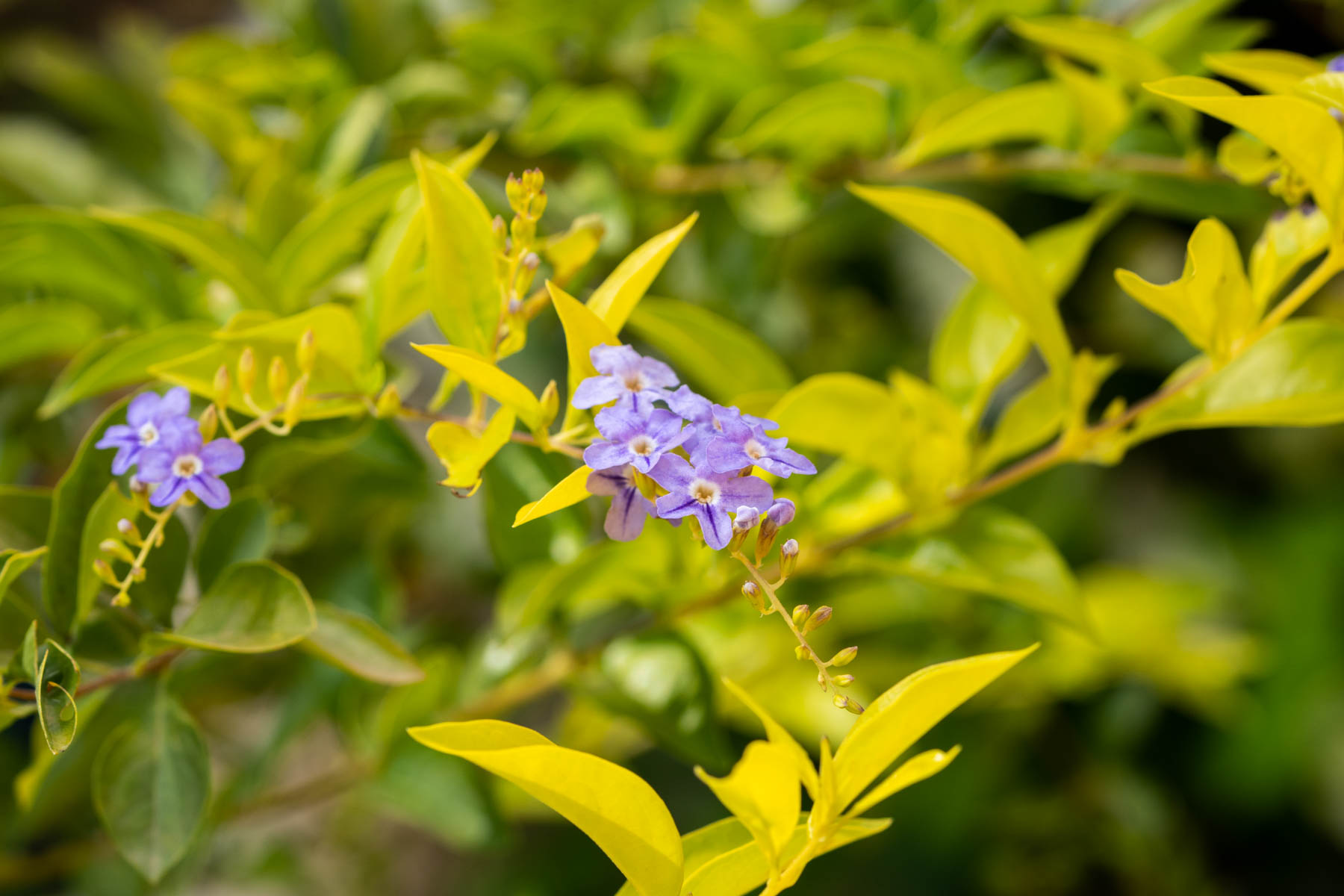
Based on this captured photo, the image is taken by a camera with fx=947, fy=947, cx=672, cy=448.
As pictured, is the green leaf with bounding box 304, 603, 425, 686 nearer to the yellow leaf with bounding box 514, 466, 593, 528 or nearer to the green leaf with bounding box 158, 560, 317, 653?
the green leaf with bounding box 158, 560, 317, 653

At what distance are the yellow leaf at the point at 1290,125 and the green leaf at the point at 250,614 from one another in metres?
0.42

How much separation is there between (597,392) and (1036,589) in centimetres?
28

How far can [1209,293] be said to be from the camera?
433mm

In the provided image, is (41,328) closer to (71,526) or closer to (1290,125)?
(71,526)

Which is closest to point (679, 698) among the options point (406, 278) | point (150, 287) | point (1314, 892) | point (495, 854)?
point (406, 278)

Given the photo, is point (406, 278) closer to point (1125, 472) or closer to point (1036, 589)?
point (1036, 589)

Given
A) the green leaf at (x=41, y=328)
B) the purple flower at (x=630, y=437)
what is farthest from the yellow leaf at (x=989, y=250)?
the green leaf at (x=41, y=328)

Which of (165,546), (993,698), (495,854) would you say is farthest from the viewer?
(495,854)

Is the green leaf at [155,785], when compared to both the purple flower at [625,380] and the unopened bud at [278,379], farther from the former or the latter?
the purple flower at [625,380]

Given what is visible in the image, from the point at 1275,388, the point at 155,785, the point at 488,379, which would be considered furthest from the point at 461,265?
the point at 1275,388

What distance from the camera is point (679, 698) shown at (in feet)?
1.84

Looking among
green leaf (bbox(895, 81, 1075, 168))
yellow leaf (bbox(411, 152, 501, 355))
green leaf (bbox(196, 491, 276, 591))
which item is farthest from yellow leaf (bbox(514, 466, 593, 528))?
green leaf (bbox(895, 81, 1075, 168))

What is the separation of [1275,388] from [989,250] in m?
0.16

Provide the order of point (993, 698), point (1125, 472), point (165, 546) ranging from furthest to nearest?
point (1125, 472)
point (993, 698)
point (165, 546)
